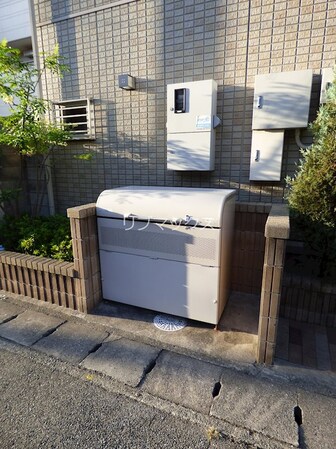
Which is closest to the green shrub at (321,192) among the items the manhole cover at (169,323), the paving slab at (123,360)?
the manhole cover at (169,323)

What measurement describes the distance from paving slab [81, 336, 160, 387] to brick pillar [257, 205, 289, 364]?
935 millimetres

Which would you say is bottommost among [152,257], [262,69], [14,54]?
[152,257]

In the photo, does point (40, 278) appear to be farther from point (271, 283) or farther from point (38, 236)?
point (271, 283)

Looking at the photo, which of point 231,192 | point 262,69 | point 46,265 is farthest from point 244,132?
point 46,265

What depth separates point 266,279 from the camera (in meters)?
2.07

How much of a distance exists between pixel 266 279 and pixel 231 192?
1.04 m

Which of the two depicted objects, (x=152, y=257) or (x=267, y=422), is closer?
(x=267, y=422)

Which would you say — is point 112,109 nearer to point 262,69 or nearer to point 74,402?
point 262,69

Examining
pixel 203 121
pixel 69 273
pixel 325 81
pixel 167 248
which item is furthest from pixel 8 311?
pixel 325 81

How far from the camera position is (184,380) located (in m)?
2.06

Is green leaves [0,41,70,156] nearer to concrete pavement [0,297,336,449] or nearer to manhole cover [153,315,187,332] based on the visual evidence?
concrete pavement [0,297,336,449]

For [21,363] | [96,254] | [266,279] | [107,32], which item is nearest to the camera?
[266,279]

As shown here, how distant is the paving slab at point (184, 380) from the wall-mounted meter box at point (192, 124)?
244 centimetres

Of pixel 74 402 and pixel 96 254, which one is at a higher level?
pixel 96 254
